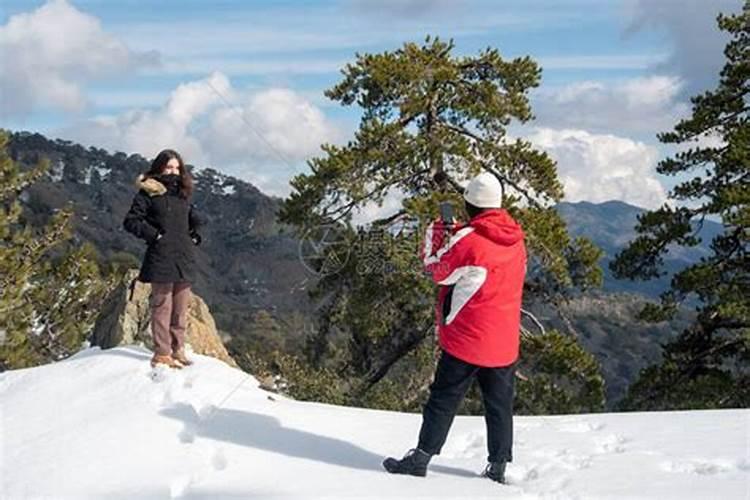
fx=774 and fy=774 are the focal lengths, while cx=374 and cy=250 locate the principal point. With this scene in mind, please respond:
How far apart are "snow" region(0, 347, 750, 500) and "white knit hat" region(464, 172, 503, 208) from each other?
6.40 ft

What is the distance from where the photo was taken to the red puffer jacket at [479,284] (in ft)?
17.3

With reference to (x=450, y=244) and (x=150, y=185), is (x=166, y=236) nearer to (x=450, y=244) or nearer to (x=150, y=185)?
(x=150, y=185)

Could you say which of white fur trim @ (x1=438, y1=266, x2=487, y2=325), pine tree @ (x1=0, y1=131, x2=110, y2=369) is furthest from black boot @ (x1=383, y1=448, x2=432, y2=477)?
pine tree @ (x1=0, y1=131, x2=110, y2=369)

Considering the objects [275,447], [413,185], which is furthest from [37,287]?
[275,447]

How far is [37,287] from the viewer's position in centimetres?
2178

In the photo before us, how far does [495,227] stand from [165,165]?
3669 mm

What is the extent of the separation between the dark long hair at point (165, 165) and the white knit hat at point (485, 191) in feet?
11.0

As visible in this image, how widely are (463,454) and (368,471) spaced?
3.15ft

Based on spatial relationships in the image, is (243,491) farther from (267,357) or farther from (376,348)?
(376,348)

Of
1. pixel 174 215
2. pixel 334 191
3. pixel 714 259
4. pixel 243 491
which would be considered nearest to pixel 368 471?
pixel 243 491

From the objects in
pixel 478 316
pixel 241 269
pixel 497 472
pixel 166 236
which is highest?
pixel 166 236

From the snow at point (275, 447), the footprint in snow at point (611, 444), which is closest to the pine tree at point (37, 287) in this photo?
the snow at point (275, 447)

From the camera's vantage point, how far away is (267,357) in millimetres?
12070

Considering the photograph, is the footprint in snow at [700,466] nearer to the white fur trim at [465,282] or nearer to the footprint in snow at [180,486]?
the white fur trim at [465,282]
